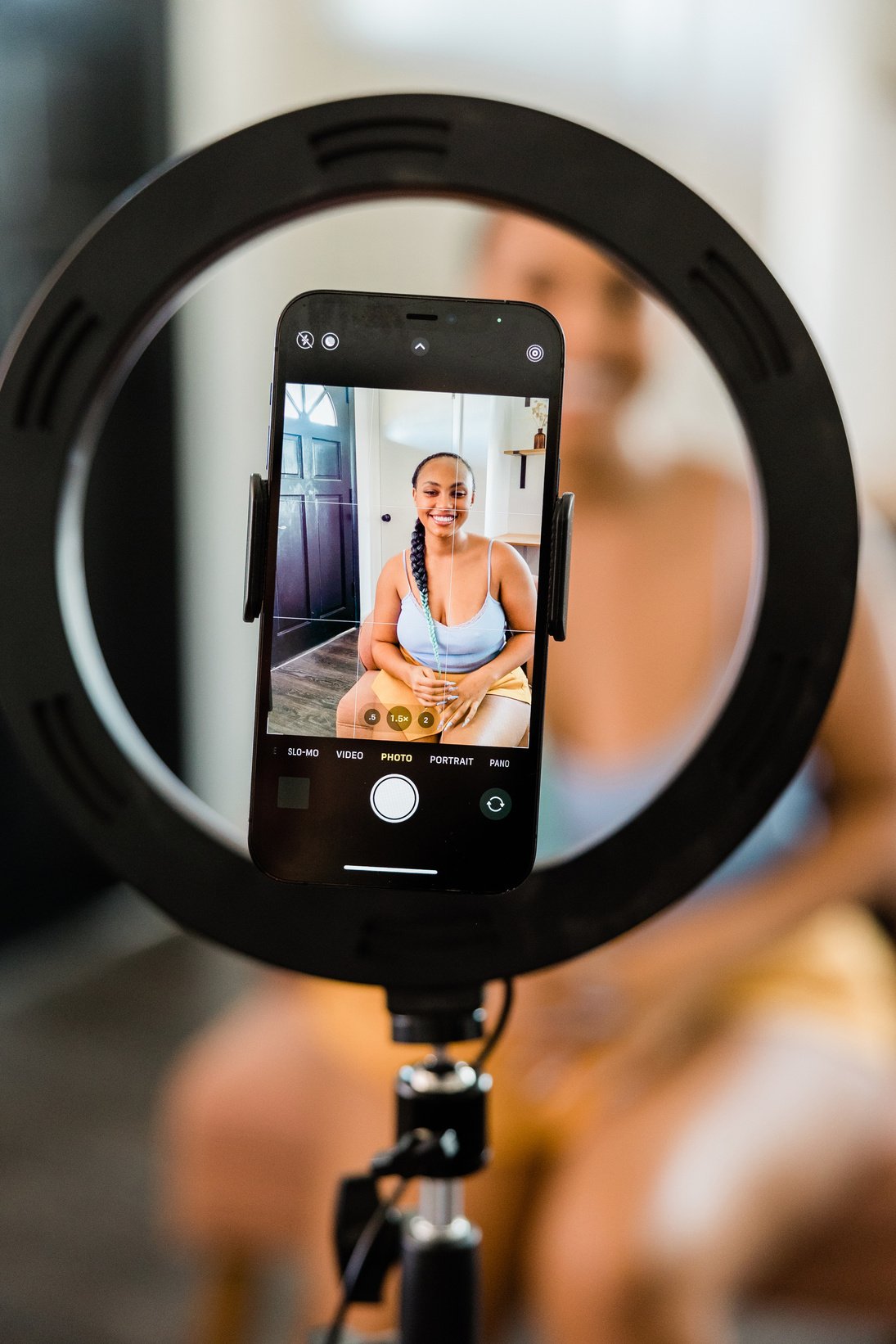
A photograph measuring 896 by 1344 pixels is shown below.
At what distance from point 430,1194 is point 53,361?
0.88 feet

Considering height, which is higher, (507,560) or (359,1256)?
(507,560)

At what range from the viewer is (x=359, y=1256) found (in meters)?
0.35

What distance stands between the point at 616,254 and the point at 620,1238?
61 centimetres

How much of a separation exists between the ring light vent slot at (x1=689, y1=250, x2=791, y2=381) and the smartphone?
49 mm

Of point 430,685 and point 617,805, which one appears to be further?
point 617,805

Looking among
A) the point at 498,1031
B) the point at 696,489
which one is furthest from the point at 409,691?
the point at 696,489

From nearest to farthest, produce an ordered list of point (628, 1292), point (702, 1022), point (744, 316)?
point (744, 316)
point (628, 1292)
point (702, 1022)

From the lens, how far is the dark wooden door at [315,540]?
313 millimetres

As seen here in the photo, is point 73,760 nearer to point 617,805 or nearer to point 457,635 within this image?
point 457,635

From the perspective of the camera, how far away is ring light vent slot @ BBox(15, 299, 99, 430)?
32 cm

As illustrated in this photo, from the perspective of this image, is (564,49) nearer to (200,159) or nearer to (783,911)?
(783,911)

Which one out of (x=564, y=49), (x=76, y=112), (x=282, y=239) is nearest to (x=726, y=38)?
(x=564, y=49)

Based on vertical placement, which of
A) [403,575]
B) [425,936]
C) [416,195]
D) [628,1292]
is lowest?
[628,1292]

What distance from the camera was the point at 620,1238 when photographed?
28.0 inches
